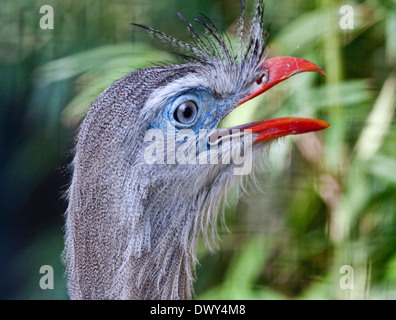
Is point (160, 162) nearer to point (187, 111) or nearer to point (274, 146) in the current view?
point (187, 111)

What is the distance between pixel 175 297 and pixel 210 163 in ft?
1.56

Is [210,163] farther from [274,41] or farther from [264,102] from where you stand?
[274,41]

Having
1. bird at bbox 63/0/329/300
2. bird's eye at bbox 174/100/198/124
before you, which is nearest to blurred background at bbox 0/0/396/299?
bird at bbox 63/0/329/300

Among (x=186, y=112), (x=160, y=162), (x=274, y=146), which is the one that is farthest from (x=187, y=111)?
(x=274, y=146)

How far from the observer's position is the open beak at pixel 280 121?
1.49m

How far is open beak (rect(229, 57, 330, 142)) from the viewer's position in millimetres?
1492

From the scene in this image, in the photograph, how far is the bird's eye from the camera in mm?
1431

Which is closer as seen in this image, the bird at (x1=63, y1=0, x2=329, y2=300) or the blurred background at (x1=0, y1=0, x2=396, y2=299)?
the bird at (x1=63, y1=0, x2=329, y2=300)

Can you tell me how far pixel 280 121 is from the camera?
4.91 ft

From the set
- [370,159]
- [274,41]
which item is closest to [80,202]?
[274,41]

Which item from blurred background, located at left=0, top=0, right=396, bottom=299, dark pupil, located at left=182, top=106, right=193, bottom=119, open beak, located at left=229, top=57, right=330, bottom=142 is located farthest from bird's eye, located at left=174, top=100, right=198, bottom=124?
blurred background, located at left=0, top=0, right=396, bottom=299

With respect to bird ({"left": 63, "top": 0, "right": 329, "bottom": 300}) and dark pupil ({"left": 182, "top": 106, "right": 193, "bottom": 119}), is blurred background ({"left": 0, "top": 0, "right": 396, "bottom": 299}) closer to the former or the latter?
bird ({"left": 63, "top": 0, "right": 329, "bottom": 300})

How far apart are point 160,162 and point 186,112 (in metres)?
0.17

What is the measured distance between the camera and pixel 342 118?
1.94 meters
